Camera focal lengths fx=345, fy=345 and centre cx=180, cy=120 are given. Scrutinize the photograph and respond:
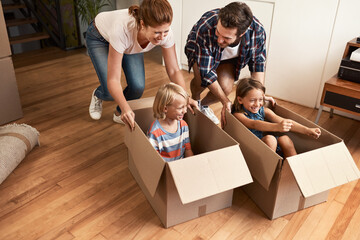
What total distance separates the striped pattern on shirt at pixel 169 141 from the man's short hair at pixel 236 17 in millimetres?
513

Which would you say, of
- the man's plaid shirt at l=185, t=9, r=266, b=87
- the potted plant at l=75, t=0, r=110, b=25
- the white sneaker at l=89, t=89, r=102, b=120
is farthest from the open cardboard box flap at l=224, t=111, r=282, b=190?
the potted plant at l=75, t=0, r=110, b=25

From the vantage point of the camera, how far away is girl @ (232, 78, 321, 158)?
62.6 inches

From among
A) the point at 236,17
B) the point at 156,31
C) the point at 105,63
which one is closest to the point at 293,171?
the point at 236,17

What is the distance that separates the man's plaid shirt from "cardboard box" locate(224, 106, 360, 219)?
1.14ft

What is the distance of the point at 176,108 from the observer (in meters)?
1.57

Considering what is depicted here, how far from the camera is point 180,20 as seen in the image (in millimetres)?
3164

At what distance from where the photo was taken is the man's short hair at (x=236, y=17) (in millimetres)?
1524

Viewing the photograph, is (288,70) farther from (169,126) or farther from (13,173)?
(13,173)

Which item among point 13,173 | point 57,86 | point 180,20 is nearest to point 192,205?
point 13,173

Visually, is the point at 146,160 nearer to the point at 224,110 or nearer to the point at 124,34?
the point at 224,110

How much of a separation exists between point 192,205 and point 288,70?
1605 mm

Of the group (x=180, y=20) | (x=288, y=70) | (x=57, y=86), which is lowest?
(x=57, y=86)

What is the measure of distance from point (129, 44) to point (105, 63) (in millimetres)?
322

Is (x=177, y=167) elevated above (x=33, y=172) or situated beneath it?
elevated above
